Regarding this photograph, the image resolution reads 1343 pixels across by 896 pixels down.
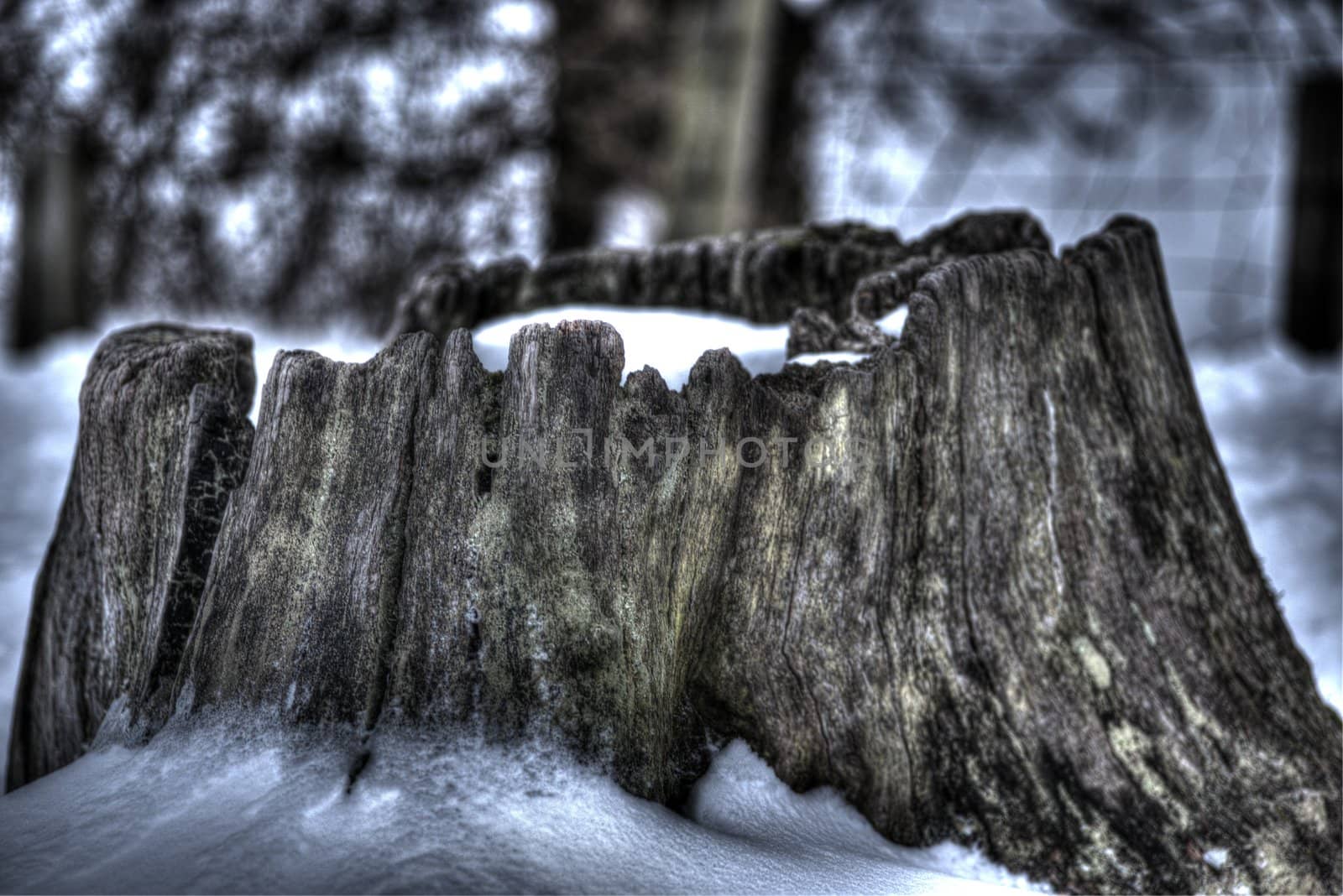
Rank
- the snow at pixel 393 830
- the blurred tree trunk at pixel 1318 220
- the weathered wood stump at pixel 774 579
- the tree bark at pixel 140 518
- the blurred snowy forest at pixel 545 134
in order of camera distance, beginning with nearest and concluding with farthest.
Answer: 1. the snow at pixel 393 830
2. the weathered wood stump at pixel 774 579
3. the tree bark at pixel 140 518
4. the blurred tree trunk at pixel 1318 220
5. the blurred snowy forest at pixel 545 134

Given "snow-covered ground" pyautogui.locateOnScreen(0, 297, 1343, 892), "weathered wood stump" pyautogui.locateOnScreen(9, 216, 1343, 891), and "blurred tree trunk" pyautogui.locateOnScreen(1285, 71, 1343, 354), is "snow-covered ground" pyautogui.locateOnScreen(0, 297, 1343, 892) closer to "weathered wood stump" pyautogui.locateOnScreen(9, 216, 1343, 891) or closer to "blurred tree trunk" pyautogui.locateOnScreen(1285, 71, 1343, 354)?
"weathered wood stump" pyautogui.locateOnScreen(9, 216, 1343, 891)

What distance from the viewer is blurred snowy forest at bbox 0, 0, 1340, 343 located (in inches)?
173

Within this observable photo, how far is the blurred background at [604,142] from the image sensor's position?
4.23 metres

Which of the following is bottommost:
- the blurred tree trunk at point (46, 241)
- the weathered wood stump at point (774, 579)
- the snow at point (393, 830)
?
the snow at point (393, 830)

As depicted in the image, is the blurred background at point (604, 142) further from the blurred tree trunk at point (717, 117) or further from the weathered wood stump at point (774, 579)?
the weathered wood stump at point (774, 579)

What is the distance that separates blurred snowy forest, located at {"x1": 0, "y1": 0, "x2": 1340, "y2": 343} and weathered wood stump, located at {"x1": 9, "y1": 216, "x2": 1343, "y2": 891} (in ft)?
9.30

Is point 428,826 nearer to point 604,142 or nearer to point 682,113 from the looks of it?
point 682,113

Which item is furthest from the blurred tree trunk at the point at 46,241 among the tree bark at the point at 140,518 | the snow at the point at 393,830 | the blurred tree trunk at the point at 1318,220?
the blurred tree trunk at the point at 1318,220

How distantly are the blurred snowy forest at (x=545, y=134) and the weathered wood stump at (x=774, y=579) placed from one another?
283cm

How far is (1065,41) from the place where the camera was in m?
5.02

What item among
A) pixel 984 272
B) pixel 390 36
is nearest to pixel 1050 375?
pixel 984 272

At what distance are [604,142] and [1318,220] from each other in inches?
124

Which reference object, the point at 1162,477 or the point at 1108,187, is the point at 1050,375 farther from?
the point at 1108,187

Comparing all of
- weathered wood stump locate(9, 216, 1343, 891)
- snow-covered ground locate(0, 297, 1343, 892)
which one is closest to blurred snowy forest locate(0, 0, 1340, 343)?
weathered wood stump locate(9, 216, 1343, 891)
